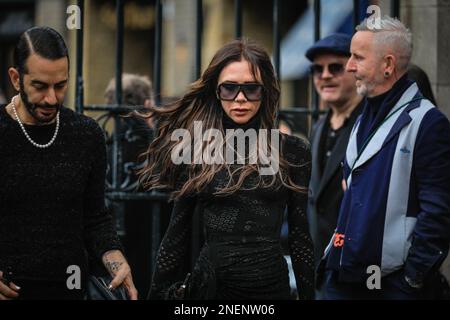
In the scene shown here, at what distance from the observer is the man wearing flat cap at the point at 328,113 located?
587 centimetres

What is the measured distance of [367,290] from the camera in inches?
181

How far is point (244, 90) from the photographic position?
4.29 metres

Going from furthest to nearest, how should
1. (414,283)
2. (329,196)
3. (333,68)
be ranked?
(333,68) < (329,196) < (414,283)

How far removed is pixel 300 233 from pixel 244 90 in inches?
26.5

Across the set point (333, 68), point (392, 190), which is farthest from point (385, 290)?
point (333, 68)

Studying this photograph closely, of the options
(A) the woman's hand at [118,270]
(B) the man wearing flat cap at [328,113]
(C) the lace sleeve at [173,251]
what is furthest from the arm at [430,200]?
(B) the man wearing flat cap at [328,113]

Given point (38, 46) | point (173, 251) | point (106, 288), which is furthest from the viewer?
point (173, 251)

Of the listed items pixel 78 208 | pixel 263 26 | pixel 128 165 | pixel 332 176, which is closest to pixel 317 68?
pixel 332 176

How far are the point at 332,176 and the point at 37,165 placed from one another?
2.34 meters

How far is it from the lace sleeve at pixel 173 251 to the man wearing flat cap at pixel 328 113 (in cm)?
167

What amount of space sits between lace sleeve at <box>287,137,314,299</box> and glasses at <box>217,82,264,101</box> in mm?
293

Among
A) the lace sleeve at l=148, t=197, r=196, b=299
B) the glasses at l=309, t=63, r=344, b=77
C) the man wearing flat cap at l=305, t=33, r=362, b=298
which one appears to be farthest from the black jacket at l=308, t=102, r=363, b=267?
the lace sleeve at l=148, t=197, r=196, b=299

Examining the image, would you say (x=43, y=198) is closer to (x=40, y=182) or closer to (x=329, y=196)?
(x=40, y=182)

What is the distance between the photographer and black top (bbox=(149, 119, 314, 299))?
411cm
